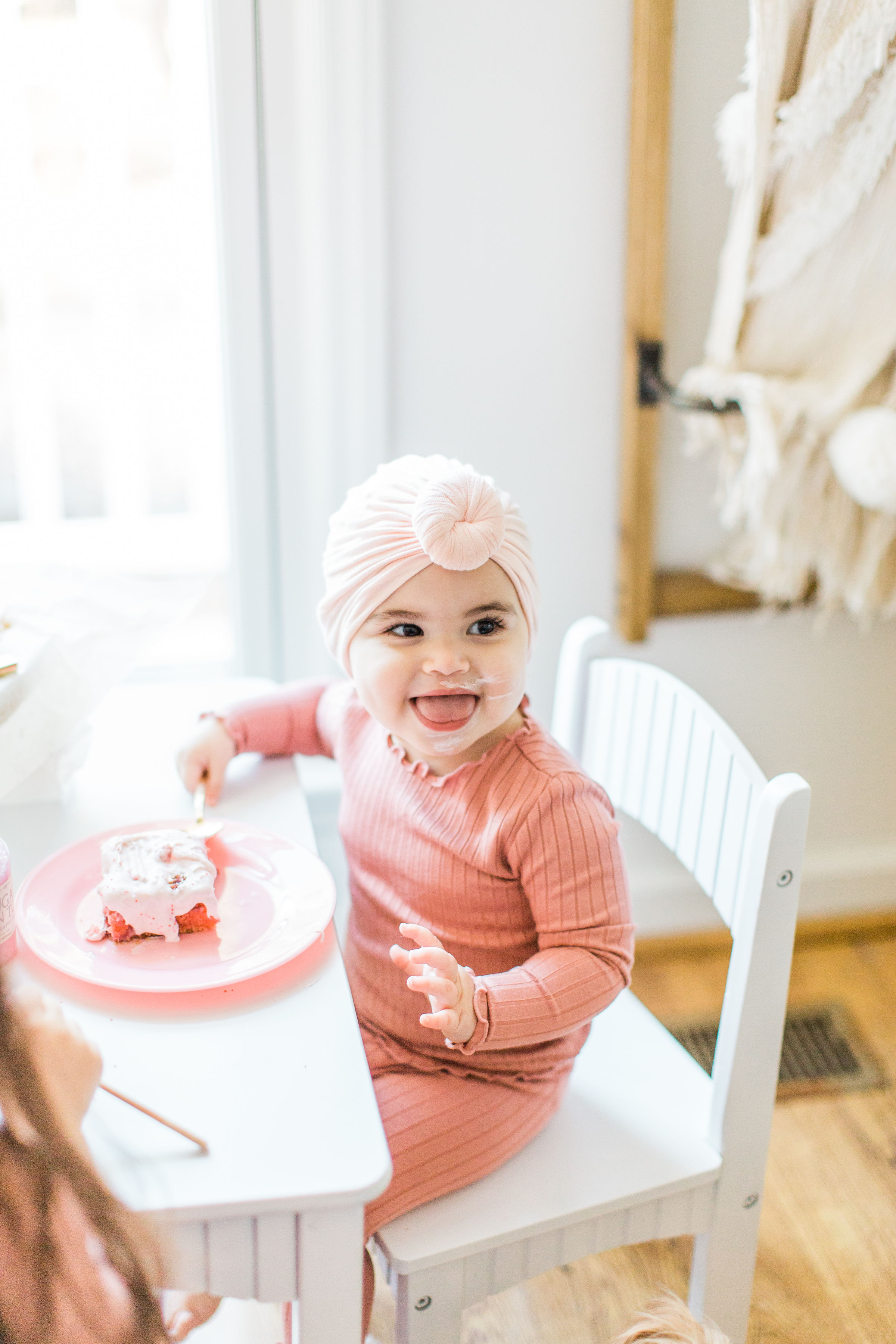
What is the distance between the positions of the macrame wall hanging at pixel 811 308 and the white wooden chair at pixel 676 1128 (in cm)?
44

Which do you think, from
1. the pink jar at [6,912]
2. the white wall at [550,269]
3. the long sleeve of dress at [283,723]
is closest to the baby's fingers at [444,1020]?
the pink jar at [6,912]

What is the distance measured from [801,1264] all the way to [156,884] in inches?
36.2

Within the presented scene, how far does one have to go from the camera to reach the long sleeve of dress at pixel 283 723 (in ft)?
3.49

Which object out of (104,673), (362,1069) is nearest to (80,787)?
(104,673)

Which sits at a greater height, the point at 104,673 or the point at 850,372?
the point at 850,372

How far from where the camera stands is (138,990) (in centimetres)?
72

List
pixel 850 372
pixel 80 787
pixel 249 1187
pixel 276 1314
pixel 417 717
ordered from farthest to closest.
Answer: pixel 850 372, pixel 276 1314, pixel 80 787, pixel 417 717, pixel 249 1187

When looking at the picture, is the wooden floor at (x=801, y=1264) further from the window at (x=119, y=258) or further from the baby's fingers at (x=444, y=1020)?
the window at (x=119, y=258)

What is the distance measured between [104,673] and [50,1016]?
40 cm

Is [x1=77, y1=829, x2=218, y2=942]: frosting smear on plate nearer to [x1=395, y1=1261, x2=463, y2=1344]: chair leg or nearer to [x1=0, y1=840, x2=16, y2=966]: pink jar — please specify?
[x1=0, y1=840, x2=16, y2=966]: pink jar

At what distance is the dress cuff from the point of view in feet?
2.56

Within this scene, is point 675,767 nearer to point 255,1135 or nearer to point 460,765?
point 460,765

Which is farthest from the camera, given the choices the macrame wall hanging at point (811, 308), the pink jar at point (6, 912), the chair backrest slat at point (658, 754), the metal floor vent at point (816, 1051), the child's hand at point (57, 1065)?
the metal floor vent at point (816, 1051)

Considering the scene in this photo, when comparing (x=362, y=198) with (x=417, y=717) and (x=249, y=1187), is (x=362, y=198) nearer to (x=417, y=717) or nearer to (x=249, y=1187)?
(x=417, y=717)
